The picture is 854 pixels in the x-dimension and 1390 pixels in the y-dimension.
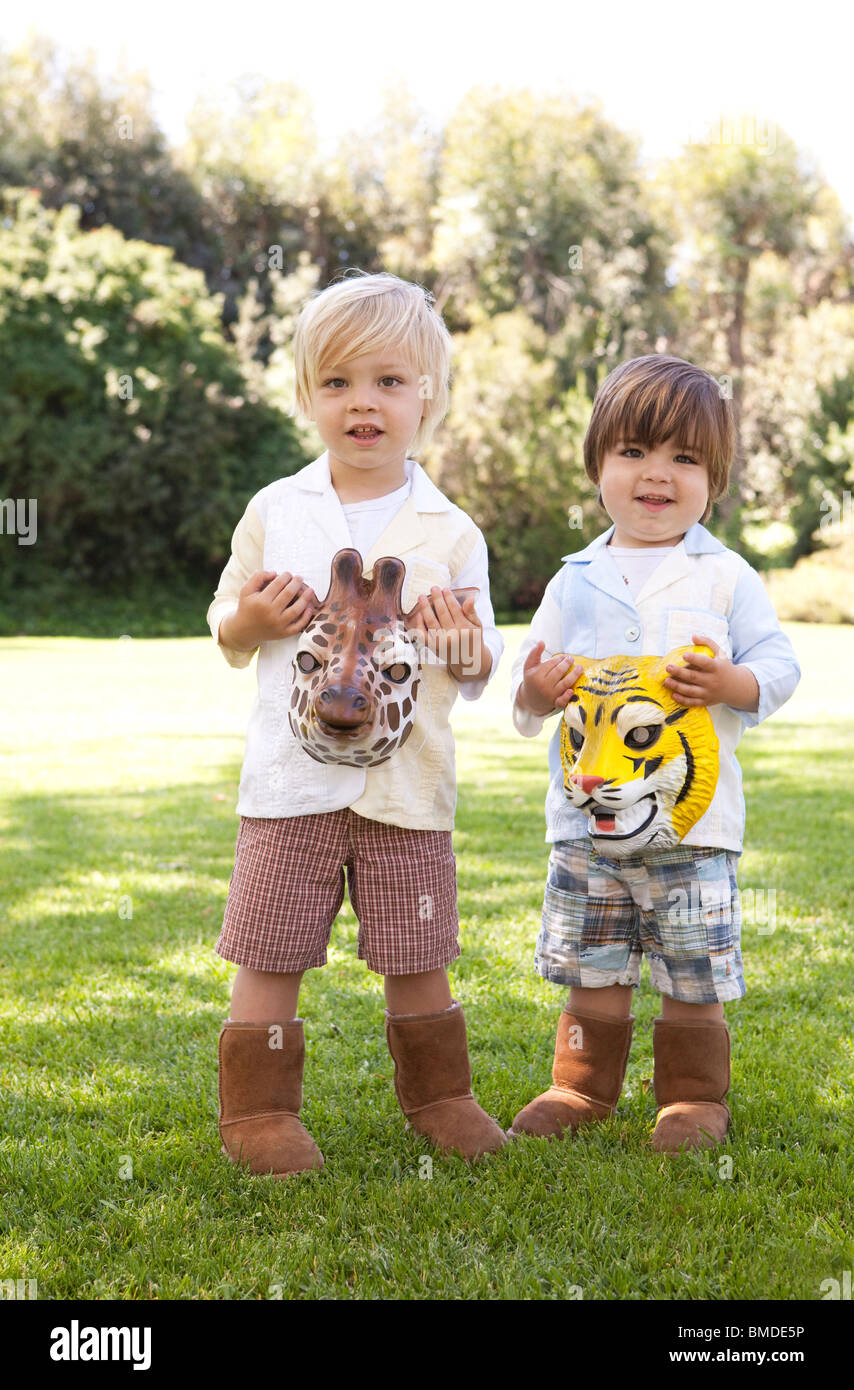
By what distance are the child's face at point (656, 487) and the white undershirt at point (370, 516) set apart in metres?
0.48

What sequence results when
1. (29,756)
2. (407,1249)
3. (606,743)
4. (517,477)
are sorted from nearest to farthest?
(407,1249), (606,743), (29,756), (517,477)

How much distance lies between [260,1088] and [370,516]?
4.25 feet

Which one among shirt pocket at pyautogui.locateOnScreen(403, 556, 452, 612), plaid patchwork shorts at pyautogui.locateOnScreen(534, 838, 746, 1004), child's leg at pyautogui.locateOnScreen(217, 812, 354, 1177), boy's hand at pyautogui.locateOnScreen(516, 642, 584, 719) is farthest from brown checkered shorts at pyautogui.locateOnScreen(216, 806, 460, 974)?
shirt pocket at pyautogui.locateOnScreen(403, 556, 452, 612)

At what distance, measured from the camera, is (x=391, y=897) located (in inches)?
107

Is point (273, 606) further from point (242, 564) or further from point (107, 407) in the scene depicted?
point (107, 407)

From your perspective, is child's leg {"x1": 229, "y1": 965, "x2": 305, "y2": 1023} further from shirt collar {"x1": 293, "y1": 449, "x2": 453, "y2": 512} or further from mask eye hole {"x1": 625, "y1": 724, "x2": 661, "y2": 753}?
shirt collar {"x1": 293, "y1": 449, "x2": 453, "y2": 512}

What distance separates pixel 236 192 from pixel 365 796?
1220 inches

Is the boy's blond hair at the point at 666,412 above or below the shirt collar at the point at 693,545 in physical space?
above

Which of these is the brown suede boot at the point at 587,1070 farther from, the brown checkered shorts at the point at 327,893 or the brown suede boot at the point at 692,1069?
the brown checkered shorts at the point at 327,893

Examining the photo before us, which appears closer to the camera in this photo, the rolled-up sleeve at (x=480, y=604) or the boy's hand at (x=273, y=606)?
the boy's hand at (x=273, y=606)

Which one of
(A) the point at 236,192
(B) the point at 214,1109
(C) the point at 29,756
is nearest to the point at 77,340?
(A) the point at 236,192

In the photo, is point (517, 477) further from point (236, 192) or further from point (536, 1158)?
point (536, 1158)

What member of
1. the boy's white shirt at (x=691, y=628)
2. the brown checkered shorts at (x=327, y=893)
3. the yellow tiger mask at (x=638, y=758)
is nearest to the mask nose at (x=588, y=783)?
the yellow tiger mask at (x=638, y=758)

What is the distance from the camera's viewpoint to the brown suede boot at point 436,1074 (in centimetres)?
274
